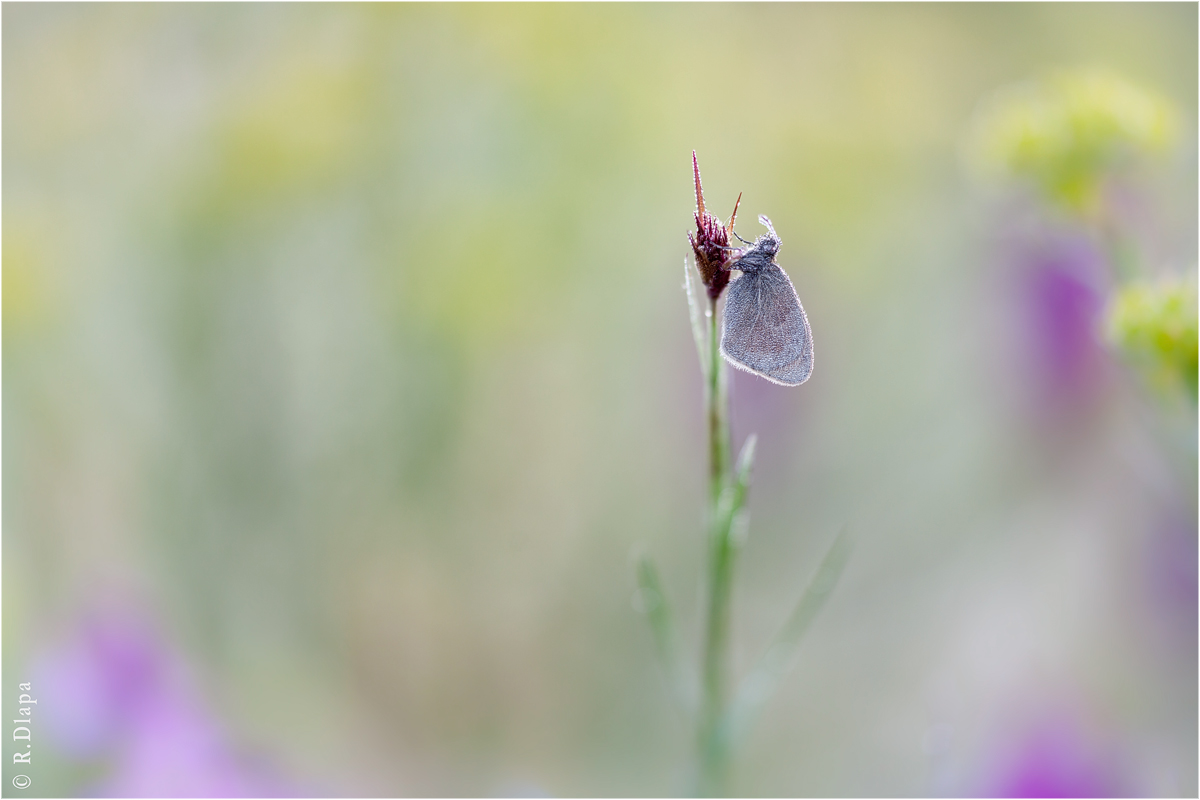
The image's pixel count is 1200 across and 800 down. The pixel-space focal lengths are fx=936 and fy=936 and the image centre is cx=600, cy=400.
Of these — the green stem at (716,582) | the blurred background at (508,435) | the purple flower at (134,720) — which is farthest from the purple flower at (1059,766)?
the purple flower at (134,720)

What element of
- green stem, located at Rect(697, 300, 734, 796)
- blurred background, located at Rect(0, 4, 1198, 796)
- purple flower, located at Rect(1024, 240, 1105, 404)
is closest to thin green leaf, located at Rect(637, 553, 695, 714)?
green stem, located at Rect(697, 300, 734, 796)

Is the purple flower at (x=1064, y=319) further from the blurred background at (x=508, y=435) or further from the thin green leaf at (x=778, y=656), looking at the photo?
the thin green leaf at (x=778, y=656)

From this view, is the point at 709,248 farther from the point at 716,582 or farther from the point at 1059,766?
the point at 1059,766

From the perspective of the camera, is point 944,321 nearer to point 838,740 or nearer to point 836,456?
point 836,456

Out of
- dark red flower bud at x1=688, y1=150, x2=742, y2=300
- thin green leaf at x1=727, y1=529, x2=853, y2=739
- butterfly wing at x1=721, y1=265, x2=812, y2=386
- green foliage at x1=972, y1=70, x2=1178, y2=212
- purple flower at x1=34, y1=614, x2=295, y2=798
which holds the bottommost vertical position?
purple flower at x1=34, y1=614, x2=295, y2=798

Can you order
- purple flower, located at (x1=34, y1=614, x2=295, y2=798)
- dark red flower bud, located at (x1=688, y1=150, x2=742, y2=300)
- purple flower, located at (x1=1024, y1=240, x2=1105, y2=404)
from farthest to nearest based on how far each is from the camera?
purple flower, located at (x1=1024, y1=240, x2=1105, y2=404) → purple flower, located at (x1=34, y1=614, x2=295, y2=798) → dark red flower bud, located at (x1=688, y1=150, x2=742, y2=300)

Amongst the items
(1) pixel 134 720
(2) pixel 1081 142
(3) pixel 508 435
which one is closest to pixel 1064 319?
(2) pixel 1081 142

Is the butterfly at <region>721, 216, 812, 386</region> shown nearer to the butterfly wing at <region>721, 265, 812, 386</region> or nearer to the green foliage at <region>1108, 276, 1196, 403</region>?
the butterfly wing at <region>721, 265, 812, 386</region>

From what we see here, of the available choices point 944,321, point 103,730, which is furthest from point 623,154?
point 103,730
